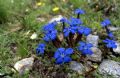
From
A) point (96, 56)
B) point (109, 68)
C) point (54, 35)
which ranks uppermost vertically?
point (54, 35)

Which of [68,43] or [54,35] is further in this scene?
[68,43]

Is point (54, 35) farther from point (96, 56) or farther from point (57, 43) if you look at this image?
point (96, 56)

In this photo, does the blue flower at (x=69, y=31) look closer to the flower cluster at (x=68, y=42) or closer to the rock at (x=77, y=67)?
the flower cluster at (x=68, y=42)

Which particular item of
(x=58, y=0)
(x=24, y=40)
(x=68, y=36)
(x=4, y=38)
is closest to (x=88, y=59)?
(x=68, y=36)

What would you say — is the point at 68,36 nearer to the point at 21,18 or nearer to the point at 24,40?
the point at 24,40

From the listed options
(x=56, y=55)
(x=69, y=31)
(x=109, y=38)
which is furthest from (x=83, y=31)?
(x=109, y=38)

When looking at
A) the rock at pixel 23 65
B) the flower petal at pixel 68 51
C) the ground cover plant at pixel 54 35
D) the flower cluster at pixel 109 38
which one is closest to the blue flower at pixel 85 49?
the ground cover plant at pixel 54 35
